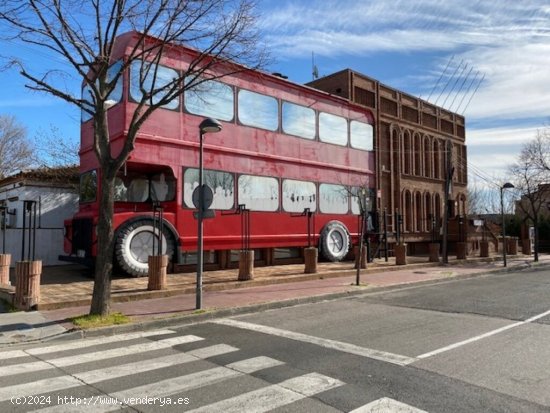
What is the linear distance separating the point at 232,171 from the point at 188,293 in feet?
18.7

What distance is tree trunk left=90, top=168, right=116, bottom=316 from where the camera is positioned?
30.7 ft

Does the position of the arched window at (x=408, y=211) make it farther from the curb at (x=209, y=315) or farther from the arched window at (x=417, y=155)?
the curb at (x=209, y=315)

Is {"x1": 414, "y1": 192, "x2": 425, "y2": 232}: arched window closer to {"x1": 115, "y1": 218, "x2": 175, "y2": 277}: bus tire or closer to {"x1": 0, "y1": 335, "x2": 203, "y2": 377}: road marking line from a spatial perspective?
{"x1": 115, "y1": 218, "x2": 175, "y2": 277}: bus tire

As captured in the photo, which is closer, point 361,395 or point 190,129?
point 361,395

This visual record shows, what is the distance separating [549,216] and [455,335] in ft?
133

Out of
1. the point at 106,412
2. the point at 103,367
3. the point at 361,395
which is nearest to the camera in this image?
the point at 106,412

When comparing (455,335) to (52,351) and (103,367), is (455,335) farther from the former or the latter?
(52,351)

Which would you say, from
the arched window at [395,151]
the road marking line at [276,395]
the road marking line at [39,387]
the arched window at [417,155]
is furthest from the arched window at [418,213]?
the road marking line at [39,387]

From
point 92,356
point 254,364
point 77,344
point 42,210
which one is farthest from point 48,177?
point 254,364

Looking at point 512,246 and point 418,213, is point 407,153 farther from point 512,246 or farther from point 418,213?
point 512,246

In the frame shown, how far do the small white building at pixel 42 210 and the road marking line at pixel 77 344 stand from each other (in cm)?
1201

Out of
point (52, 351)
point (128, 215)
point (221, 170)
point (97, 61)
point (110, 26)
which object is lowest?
point (52, 351)

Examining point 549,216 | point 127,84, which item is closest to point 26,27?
point 127,84

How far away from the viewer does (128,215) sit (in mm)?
14047
